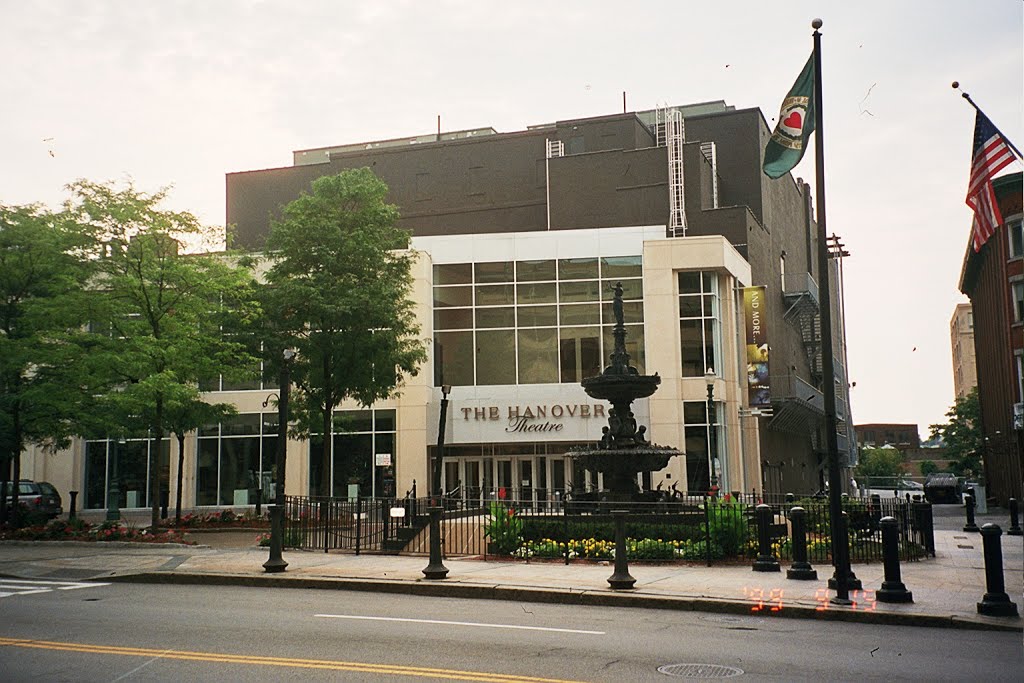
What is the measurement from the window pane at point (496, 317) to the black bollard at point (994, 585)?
114 ft

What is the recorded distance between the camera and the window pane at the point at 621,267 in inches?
1784

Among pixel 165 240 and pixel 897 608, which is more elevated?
pixel 165 240

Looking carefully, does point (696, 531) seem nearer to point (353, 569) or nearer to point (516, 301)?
point (353, 569)

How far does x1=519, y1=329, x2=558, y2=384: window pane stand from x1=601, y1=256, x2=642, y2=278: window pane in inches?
151


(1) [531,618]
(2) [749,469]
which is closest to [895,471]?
(2) [749,469]

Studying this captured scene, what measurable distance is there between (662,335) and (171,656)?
3693cm

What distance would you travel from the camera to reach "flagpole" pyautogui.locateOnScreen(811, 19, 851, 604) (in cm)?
1264

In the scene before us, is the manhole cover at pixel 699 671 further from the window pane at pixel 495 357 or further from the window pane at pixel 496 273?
the window pane at pixel 496 273

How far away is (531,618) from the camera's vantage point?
11.9 metres

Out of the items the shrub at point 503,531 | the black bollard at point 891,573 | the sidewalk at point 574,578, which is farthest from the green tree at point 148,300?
the black bollard at point 891,573

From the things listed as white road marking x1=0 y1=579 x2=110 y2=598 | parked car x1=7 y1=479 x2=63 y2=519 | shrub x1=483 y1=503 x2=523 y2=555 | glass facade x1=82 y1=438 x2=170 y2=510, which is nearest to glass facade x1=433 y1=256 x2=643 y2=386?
glass facade x1=82 y1=438 x2=170 y2=510

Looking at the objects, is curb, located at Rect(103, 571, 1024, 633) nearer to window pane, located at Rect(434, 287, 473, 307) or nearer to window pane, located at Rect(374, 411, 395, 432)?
window pane, located at Rect(374, 411, 395, 432)

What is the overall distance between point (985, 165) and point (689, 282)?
29.4m

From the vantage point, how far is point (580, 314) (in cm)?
4547
